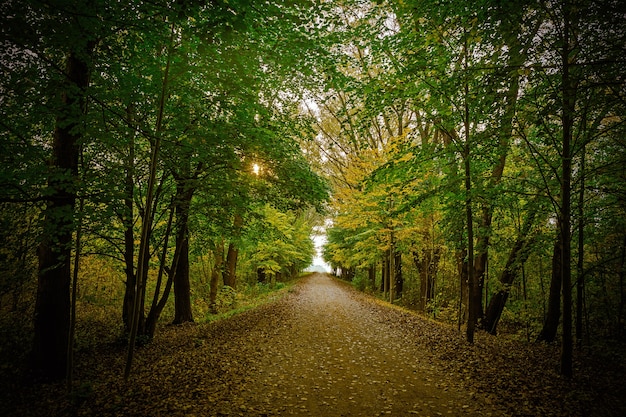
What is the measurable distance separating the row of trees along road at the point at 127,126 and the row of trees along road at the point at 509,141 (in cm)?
211

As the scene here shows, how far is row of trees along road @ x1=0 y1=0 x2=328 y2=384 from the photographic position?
429cm

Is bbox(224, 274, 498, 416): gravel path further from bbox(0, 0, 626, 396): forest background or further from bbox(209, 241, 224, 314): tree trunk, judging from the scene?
bbox(209, 241, 224, 314): tree trunk

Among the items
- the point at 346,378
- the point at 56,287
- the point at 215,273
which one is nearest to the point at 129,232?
the point at 56,287

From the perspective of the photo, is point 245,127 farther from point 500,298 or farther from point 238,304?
point 238,304

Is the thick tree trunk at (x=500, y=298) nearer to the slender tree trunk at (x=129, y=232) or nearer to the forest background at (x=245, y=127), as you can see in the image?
the forest background at (x=245, y=127)

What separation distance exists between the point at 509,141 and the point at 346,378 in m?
8.04

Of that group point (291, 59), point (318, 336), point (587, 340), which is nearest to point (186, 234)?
point (318, 336)

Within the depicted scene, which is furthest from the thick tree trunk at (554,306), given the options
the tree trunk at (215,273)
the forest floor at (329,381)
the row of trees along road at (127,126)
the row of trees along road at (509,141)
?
the tree trunk at (215,273)

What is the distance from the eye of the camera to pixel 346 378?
631 cm

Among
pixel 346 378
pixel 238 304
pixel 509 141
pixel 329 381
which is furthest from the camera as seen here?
pixel 238 304

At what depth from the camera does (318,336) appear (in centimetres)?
973

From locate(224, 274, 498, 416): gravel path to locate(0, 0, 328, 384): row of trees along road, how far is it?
3.12 metres

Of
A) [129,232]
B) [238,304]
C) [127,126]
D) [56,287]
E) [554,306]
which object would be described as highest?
[127,126]

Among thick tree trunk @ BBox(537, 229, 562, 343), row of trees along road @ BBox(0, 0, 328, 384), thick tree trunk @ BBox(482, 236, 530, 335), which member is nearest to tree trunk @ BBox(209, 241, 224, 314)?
row of trees along road @ BBox(0, 0, 328, 384)
